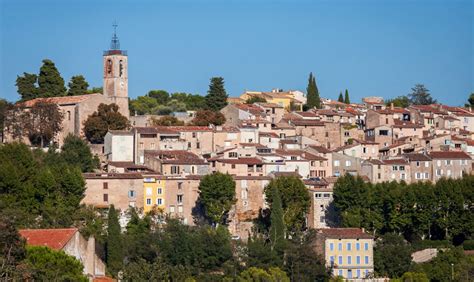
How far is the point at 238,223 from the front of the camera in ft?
219

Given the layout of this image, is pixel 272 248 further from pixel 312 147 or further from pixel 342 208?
pixel 312 147

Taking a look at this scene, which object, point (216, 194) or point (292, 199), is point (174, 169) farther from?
point (292, 199)

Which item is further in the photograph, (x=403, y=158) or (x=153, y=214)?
(x=403, y=158)

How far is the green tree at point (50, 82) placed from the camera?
265 ft

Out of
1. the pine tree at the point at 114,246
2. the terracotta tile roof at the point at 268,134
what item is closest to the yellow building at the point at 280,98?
the terracotta tile roof at the point at 268,134

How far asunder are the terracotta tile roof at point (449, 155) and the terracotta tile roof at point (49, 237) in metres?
25.8

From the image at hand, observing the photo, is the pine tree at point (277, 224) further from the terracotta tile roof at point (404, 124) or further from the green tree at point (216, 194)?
the terracotta tile roof at point (404, 124)

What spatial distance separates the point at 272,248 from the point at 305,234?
2.87 metres

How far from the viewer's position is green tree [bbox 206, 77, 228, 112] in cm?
8500

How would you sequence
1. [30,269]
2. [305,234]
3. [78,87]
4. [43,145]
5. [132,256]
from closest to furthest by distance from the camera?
[30,269], [132,256], [305,234], [43,145], [78,87]

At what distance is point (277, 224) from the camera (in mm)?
63688

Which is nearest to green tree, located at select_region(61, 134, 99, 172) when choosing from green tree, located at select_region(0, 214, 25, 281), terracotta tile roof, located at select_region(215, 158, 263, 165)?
terracotta tile roof, located at select_region(215, 158, 263, 165)

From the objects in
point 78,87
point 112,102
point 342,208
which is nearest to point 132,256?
point 342,208

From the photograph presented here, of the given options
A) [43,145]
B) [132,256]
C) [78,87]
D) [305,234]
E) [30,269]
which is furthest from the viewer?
[78,87]
